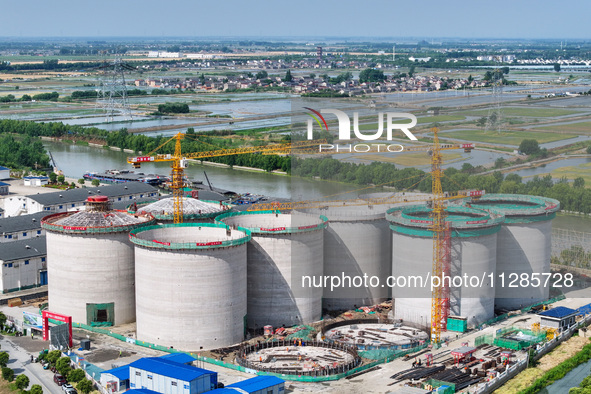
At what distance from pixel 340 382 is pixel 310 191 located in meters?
13.1

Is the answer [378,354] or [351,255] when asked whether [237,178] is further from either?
[378,354]

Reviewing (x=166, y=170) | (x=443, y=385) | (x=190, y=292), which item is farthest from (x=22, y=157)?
(x=443, y=385)

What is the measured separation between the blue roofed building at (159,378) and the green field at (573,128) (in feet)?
116

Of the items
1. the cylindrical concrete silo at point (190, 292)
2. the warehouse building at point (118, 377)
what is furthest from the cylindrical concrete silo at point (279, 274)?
the warehouse building at point (118, 377)

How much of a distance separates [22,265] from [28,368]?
8.19 metres

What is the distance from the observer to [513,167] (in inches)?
1877

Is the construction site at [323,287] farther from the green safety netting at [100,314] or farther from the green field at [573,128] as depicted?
the green field at [573,128]

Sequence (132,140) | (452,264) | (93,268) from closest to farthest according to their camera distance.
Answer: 1. (93,268)
2. (452,264)
3. (132,140)

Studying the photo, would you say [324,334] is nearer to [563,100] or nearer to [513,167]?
[513,167]

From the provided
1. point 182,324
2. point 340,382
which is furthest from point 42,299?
point 340,382

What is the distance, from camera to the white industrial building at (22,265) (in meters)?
31.4

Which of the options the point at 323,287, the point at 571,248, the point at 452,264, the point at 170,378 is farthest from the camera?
the point at 571,248

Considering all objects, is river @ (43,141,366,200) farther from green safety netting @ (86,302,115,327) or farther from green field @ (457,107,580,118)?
green safety netting @ (86,302,115,327)

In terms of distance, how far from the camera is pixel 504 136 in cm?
5072
